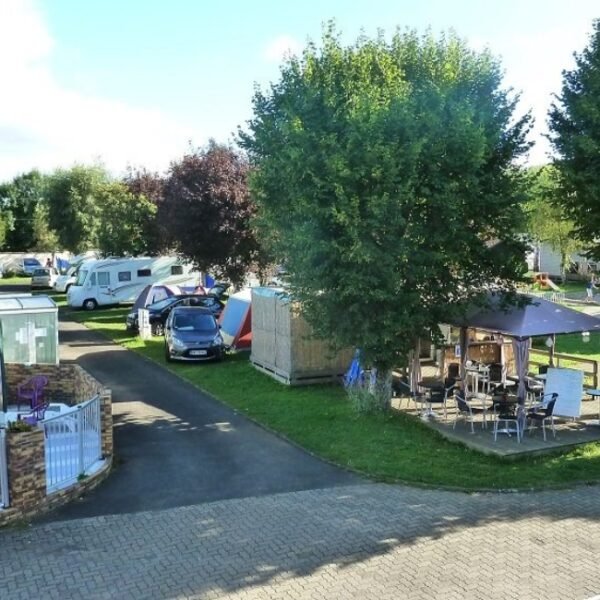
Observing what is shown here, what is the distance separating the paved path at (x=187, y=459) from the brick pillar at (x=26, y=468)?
0.37 meters

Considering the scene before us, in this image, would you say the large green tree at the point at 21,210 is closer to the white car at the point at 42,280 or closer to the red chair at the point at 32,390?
the white car at the point at 42,280

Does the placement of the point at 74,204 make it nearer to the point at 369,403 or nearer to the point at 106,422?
the point at 369,403

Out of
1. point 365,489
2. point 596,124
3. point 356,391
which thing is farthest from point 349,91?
point 365,489

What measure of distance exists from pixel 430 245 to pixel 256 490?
5.39 m

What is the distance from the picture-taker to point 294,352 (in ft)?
56.8

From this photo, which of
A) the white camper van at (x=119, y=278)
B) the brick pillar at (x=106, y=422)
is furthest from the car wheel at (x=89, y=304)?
the brick pillar at (x=106, y=422)

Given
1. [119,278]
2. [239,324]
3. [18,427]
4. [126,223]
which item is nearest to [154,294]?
[119,278]

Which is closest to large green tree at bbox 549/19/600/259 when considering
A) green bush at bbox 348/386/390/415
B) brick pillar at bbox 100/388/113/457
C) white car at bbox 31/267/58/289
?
green bush at bbox 348/386/390/415

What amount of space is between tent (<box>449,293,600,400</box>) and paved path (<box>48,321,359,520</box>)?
15.3ft

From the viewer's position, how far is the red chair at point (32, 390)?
13805 millimetres

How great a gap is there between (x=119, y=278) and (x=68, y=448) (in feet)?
88.5

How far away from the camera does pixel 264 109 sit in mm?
14398

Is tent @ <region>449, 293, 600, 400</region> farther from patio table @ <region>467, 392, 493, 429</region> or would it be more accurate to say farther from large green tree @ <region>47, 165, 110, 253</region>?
large green tree @ <region>47, 165, 110, 253</region>

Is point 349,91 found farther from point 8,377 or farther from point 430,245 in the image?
point 8,377
